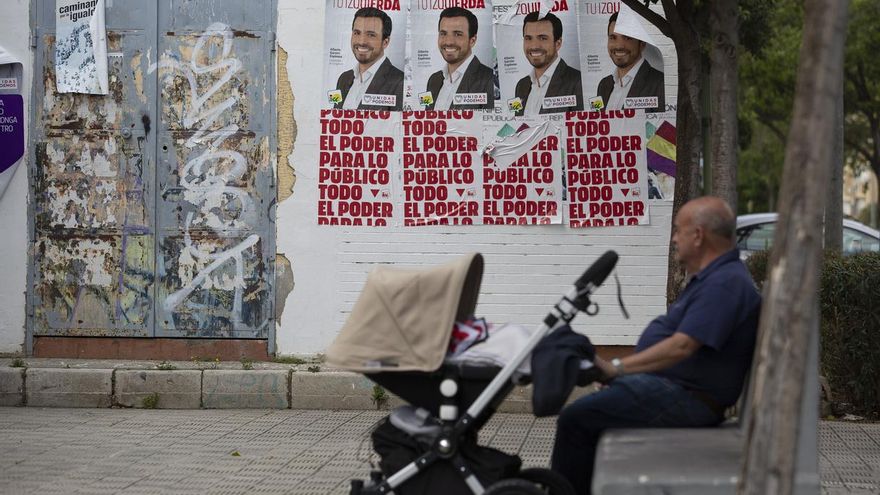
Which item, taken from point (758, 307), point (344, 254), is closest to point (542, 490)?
point (758, 307)

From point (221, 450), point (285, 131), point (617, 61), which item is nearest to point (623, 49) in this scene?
point (617, 61)

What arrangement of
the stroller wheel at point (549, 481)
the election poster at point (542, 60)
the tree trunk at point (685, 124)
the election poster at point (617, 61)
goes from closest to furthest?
the stroller wheel at point (549, 481) → the tree trunk at point (685, 124) → the election poster at point (617, 61) → the election poster at point (542, 60)

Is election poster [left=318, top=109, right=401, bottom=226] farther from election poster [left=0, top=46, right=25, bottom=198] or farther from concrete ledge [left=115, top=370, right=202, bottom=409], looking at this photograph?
election poster [left=0, top=46, right=25, bottom=198]

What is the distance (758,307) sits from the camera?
5129 millimetres

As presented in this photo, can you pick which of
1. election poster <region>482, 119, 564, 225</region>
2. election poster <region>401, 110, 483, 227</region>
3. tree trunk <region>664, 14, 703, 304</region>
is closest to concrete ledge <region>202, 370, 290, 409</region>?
election poster <region>401, 110, 483, 227</region>

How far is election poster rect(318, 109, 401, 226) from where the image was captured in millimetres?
10758

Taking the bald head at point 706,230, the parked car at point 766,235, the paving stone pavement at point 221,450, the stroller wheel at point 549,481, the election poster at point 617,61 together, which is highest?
the election poster at point 617,61

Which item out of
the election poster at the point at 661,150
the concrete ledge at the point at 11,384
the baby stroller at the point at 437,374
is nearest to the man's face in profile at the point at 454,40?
the election poster at the point at 661,150

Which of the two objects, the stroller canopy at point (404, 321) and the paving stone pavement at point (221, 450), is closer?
the stroller canopy at point (404, 321)

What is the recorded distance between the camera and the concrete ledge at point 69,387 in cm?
1016

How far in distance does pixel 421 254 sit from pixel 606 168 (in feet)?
5.88

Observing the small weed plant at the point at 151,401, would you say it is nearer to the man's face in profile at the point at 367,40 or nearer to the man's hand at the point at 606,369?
the man's face in profile at the point at 367,40

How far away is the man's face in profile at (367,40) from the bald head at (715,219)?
5.88 meters

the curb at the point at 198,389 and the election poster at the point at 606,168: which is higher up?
the election poster at the point at 606,168
